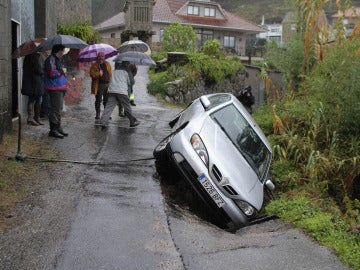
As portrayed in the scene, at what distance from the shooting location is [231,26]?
47.2 meters

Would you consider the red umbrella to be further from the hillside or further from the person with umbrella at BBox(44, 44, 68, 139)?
the hillside

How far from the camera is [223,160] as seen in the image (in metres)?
6.18

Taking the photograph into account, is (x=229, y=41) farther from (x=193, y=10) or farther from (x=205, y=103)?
(x=205, y=103)

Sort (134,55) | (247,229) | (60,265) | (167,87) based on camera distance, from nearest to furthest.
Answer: (60,265), (247,229), (134,55), (167,87)

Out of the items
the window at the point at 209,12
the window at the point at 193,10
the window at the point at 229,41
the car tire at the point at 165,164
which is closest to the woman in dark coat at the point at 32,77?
the car tire at the point at 165,164

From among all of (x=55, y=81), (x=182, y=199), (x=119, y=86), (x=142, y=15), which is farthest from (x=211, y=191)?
(x=142, y=15)

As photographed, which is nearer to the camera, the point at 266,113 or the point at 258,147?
the point at 258,147

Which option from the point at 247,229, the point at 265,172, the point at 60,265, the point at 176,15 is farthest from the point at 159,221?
the point at 176,15

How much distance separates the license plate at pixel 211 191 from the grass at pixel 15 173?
7.46ft

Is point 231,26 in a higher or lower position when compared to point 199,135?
higher

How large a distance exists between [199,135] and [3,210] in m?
2.68

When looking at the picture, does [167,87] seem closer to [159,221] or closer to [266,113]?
[266,113]

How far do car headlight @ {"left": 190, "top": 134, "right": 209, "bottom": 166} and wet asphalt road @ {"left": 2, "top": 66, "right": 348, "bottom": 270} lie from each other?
2.45ft

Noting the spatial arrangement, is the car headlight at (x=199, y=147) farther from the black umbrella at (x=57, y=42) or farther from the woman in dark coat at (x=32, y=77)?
the woman in dark coat at (x=32, y=77)
